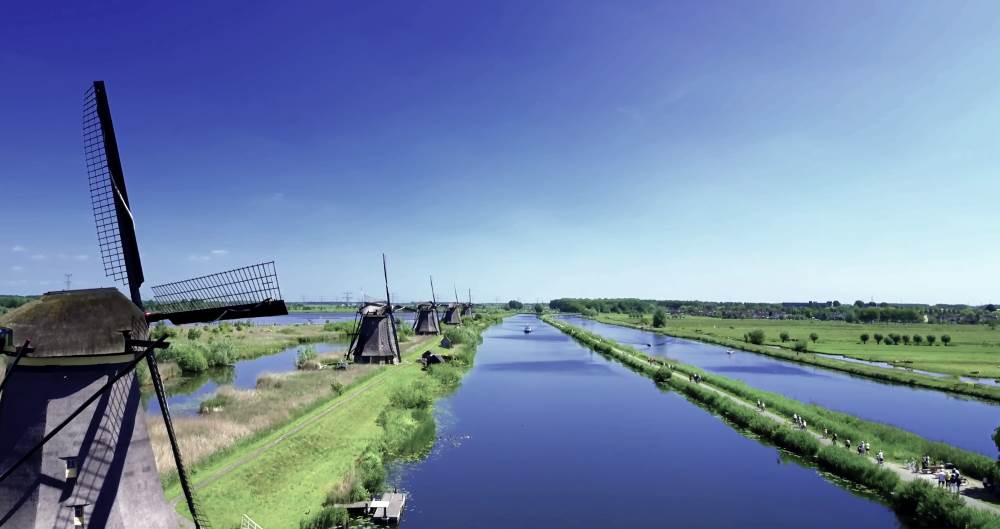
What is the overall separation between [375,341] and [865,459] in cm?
3857

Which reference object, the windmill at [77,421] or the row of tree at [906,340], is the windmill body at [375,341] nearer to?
the windmill at [77,421]

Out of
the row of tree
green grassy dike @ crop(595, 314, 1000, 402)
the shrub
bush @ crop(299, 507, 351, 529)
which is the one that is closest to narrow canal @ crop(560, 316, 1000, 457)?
green grassy dike @ crop(595, 314, 1000, 402)

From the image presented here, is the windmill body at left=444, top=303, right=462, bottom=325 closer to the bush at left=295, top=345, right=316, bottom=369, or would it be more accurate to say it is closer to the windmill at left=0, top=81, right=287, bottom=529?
the bush at left=295, top=345, right=316, bottom=369

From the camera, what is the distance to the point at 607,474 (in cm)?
2431

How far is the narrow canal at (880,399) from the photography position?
32750 millimetres

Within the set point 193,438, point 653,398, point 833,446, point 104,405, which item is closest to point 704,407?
point 653,398

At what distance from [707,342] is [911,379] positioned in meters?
45.0

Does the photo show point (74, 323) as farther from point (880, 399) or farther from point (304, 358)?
point (880, 399)

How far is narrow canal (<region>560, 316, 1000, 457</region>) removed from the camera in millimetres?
32750

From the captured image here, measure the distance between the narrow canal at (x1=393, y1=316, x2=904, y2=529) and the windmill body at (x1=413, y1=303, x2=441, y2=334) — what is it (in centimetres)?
4573

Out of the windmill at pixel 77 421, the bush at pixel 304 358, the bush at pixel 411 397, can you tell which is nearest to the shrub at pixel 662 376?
the bush at pixel 411 397

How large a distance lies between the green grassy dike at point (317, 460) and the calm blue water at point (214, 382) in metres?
10.6

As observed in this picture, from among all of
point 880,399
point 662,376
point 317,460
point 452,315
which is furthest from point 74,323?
point 452,315

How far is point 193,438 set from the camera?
2270 centimetres
